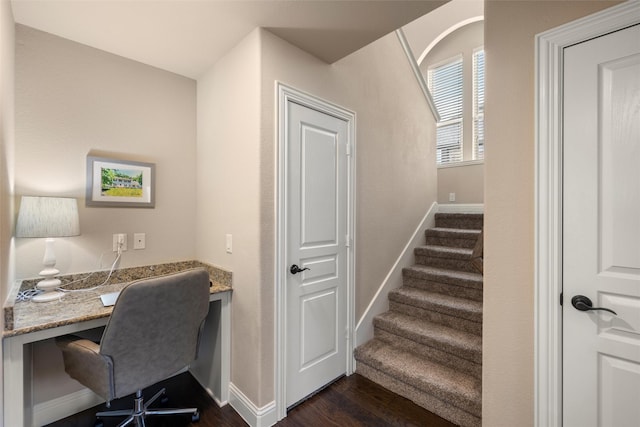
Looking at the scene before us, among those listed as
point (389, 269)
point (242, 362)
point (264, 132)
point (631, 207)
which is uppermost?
point (264, 132)

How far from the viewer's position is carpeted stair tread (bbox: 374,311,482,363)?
1980 mm

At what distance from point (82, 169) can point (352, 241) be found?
201cm

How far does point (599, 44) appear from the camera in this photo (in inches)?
45.2

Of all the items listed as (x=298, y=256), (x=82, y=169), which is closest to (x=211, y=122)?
(x=82, y=169)

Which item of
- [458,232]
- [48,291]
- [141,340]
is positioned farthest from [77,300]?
[458,232]

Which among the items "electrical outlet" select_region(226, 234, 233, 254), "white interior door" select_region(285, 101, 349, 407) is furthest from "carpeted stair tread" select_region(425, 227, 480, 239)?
"electrical outlet" select_region(226, 234, 233, 254)

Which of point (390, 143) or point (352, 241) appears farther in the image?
point (390, 143)

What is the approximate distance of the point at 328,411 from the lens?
6.14 feet

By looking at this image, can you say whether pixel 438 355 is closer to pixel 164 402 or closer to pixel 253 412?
pixel 253 412

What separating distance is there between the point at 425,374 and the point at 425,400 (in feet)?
0.52

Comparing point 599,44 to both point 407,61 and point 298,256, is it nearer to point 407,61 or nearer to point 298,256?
point 298,256

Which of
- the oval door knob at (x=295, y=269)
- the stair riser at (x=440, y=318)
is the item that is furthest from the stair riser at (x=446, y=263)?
the oval door knob at (x=295, y=269)

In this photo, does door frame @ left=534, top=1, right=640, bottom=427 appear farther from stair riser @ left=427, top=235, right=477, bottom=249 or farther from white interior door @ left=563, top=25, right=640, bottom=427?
stair riser @ left=427, top=235, right=477, bottom=249

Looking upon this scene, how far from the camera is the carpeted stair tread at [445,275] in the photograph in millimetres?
2404
